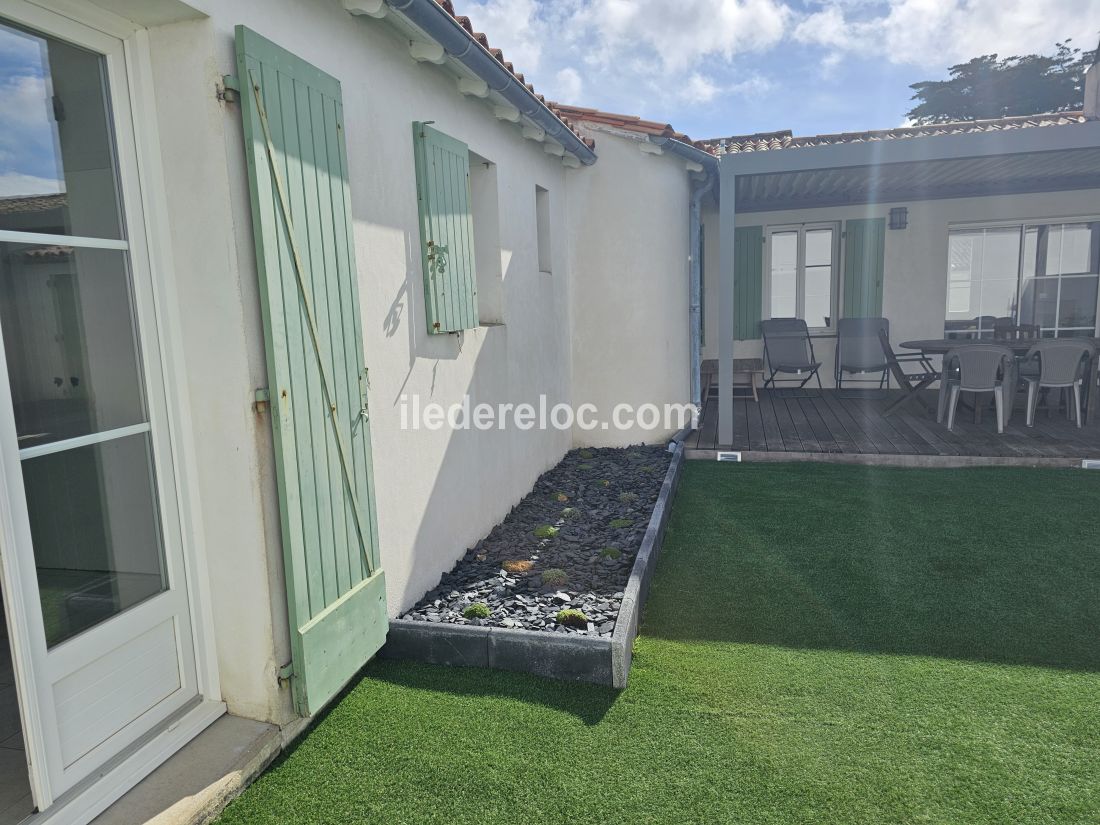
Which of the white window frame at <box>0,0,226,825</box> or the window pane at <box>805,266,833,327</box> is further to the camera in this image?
the window pane at <box>805,266,833,327</box>

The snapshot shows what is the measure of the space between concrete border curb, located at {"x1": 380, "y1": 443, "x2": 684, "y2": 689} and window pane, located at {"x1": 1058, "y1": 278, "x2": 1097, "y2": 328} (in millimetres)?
8653

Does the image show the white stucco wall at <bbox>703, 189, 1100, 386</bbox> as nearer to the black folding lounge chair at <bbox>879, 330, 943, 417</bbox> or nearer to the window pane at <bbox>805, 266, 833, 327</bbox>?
the window pane at <bbox>805, 266, 833, 327</bbox>

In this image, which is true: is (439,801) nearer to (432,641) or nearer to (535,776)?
(535,776)

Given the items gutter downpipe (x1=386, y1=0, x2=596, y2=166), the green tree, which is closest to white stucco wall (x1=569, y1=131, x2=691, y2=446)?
gutter downpipe (x1=386, y1=0, x2=596, y2=166)

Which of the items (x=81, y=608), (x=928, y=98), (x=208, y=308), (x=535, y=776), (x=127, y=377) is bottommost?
(x=535, y=776)

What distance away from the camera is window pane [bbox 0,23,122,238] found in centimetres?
188

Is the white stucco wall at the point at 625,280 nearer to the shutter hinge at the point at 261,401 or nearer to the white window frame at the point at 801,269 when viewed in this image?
the white window frame at the point at 801,269

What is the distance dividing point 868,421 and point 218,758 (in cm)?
693

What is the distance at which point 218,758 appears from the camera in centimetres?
227

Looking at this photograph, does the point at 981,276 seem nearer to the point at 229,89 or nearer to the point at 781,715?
the point at 781,715

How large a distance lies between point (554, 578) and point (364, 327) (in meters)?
1.67

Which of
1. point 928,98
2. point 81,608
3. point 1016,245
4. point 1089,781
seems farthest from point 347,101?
point 928,98

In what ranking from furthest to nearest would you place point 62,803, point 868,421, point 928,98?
point 928,98 < point 868,421 < point 62,803

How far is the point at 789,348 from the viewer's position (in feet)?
30.5
